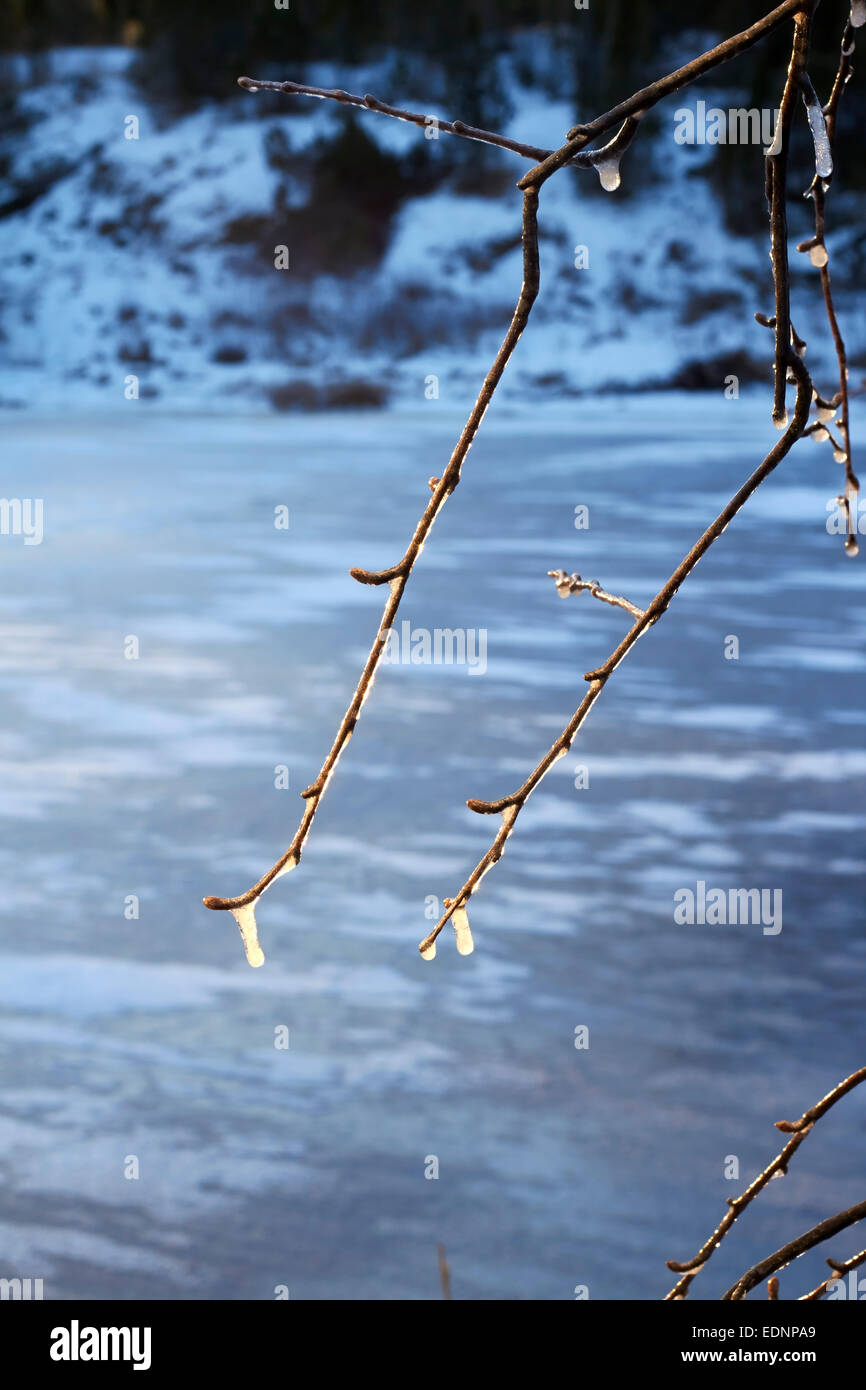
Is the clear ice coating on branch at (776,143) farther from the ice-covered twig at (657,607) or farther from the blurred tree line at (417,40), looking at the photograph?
the blurred tree line at (417,40)

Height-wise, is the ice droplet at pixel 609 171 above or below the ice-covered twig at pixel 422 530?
above

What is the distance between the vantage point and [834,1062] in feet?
8.96

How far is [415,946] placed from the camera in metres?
3.22

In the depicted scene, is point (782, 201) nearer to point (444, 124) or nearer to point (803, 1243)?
point (444, 124)

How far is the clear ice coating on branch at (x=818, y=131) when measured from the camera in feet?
1.82

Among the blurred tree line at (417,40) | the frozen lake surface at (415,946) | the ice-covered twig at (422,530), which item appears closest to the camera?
the ice-covered twig at (422,530)

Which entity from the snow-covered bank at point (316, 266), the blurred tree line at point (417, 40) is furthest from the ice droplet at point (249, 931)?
the blurred tree line at point (417, 40)

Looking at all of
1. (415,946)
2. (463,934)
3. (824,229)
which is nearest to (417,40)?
(415,946)

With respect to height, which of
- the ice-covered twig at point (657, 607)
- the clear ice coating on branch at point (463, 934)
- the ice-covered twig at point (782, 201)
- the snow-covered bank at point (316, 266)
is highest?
the snow-covered bank at point (316, 266)

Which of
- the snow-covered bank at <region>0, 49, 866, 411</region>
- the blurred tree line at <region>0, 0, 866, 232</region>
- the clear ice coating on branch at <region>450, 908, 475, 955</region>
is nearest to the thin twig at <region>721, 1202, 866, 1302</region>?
the clear ice coating on branch at <region>450, 908, 475, 955</region>

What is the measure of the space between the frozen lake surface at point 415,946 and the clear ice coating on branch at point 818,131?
1.77m
